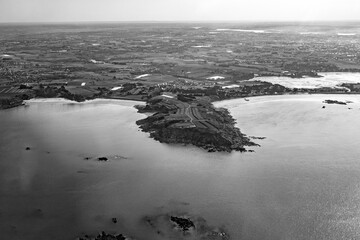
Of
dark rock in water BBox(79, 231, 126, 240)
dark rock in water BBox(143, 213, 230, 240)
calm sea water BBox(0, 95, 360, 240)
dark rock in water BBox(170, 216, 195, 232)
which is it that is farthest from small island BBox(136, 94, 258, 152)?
dark rock in water BBox(79, 231, 126, 240)

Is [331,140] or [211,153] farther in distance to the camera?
[331,140]

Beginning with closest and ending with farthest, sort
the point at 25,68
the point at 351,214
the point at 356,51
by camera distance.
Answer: the point at 351,214 < the point at 25,68 < the point at 356,51

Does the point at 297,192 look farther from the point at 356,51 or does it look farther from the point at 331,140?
the point at 356,51

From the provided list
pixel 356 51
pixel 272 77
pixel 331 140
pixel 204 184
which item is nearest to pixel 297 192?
pixel 204 184

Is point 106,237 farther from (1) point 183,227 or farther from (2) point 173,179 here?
(2) point 173,179

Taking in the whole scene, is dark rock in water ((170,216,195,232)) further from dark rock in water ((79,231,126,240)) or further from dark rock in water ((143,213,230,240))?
dark rock in water ((79,231,126,240))

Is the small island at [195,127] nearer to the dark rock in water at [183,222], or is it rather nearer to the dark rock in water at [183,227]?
the dark rock in water at [183,227]

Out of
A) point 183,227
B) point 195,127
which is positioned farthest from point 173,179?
point 195,127
